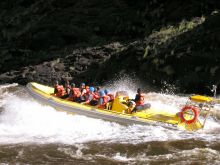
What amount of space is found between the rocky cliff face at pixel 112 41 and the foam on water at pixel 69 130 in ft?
17.3

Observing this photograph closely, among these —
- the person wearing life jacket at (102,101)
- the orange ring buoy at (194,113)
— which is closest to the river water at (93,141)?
the orange ring buoy at (194,113)

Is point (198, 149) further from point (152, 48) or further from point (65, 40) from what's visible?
point (65, 40)

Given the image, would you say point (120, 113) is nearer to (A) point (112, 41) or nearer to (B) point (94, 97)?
(B) point (94, 97)

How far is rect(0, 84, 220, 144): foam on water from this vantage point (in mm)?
14039

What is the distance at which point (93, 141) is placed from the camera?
13.9m

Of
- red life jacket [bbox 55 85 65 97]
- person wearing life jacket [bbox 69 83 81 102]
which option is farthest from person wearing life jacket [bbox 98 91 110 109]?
red life jacket [bbox 55 85 65 97]

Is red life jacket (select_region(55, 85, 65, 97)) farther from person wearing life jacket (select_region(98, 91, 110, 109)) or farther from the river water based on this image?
person wearing life jacket (select_region(98, 91, 110, 109))

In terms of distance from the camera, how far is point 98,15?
32.5 metres

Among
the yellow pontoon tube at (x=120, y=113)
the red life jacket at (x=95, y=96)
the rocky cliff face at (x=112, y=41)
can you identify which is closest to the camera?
the yellow pontoon tube at (x=120, y=113)

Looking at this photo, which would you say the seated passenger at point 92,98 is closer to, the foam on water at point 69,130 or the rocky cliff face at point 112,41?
the foam on water at point 69,130

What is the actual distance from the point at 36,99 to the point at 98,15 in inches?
599

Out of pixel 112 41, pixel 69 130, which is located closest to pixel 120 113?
pixel 69 130

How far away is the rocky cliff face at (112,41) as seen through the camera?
22859 millimetres

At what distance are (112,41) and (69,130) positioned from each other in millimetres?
15006
